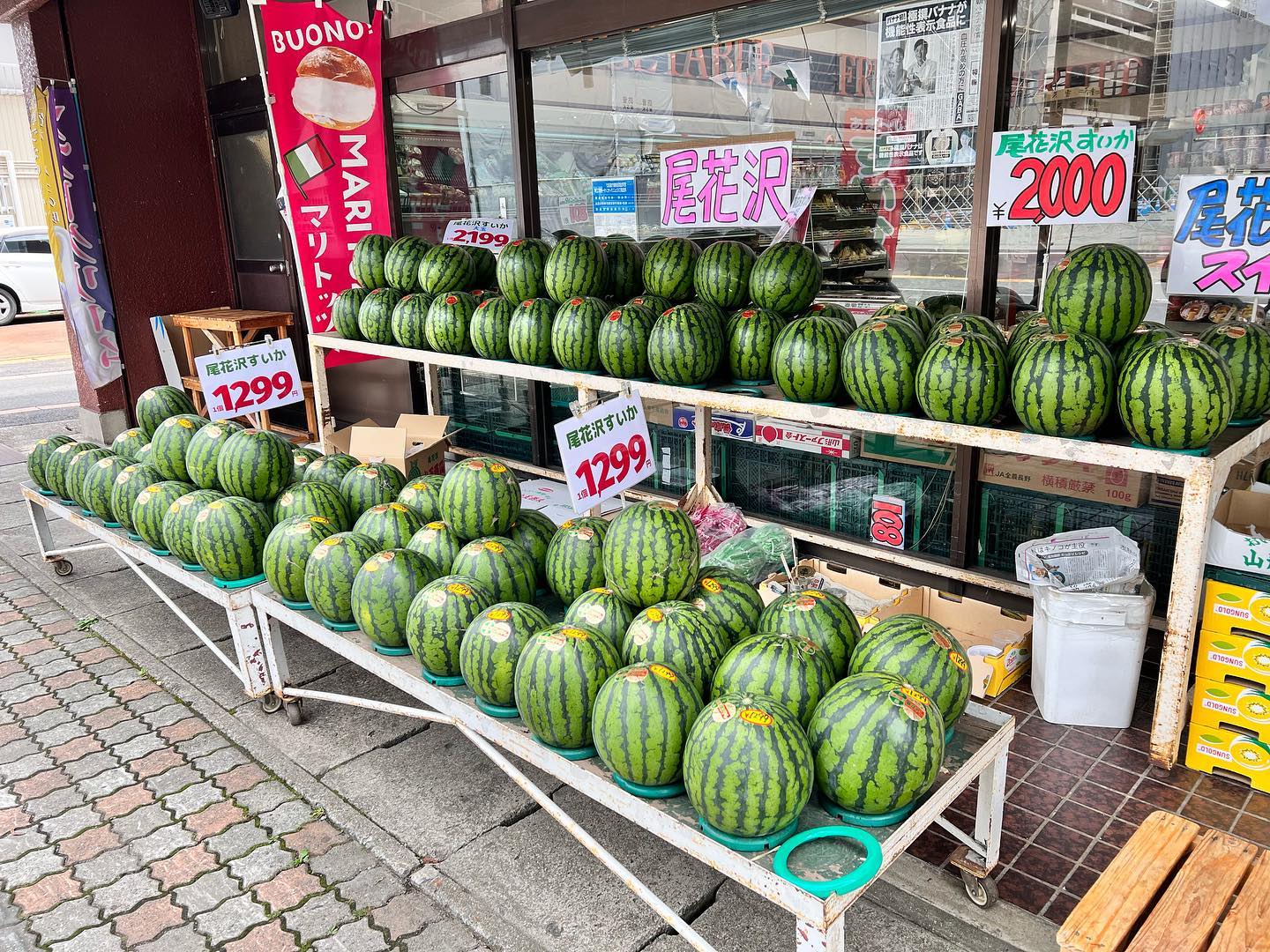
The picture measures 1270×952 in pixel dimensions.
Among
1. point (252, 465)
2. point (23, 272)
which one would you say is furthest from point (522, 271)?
point (23, 272)

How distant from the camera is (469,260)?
5535 mm

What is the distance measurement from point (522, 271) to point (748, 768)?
347 centimetres

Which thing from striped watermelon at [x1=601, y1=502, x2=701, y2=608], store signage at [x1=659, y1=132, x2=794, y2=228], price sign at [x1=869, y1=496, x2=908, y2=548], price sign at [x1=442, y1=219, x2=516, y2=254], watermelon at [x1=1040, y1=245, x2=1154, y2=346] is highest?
store signage at [x1=659, y1=132, x2=794, y2=228]

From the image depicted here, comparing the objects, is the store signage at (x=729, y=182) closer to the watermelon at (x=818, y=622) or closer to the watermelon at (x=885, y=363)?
the watermelon at (x=885, y=363)

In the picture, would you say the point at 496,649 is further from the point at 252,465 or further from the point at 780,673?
the point at 252,465

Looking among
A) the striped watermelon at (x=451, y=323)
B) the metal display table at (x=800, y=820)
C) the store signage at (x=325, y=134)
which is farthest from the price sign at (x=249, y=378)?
the metal display table at (x=800, y=820)

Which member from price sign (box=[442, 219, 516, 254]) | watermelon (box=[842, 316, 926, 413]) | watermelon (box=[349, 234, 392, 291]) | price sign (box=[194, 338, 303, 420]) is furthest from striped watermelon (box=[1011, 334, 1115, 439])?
watermelon (box=[349, 234, 392, 291])

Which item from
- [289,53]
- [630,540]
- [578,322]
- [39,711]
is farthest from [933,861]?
[289,53]

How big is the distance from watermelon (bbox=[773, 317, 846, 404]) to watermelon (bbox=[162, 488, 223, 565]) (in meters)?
2.63

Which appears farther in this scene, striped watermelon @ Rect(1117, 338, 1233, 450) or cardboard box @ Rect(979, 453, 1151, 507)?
cardboard box @ Rect(979, 453, 1151, 507)

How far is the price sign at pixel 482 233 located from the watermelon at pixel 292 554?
2869mm

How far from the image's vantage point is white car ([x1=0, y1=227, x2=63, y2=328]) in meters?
19.2

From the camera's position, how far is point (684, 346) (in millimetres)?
4062

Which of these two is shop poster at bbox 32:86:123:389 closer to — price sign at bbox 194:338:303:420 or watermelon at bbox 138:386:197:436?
watermelon at bbox 138:386:197:436
